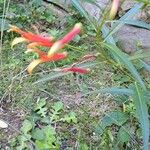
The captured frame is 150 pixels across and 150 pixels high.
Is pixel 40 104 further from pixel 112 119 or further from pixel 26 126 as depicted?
pixel 112 119

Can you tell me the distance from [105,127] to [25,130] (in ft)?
1.30

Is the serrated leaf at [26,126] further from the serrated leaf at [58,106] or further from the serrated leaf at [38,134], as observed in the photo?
the serrated leaf at [58,106]

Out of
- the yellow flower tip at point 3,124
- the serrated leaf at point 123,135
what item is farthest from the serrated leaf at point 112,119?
the yellow flower tip at point 3,124

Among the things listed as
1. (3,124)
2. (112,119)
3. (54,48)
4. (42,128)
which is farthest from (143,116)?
(3,124)

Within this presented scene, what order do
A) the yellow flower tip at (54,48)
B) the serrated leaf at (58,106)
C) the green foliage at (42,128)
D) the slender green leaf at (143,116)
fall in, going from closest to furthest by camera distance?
the yellow flower tip at (54,48) < the slender green leaf at (143,116) < the green foliage at (42,128) < the serrated leaf at (58,106)

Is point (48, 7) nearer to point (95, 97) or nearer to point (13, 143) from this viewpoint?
point (95, 97)

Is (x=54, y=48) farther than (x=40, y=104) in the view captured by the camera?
No

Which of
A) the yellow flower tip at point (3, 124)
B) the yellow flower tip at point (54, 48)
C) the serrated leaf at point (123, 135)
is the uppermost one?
the yellow flower tip at point (54, 48)

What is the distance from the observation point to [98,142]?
2053 mm

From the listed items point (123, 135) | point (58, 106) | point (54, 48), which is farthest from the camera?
point (58, 106)

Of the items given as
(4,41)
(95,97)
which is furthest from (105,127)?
(4,41)

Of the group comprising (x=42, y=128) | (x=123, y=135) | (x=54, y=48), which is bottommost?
(x=123, y=135)

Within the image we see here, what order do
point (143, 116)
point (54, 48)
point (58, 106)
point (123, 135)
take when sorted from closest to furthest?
point (54, 48) < point (143, 116) < point (123, 135) < point (58, 106)

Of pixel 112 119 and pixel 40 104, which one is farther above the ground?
pixel 40 104
